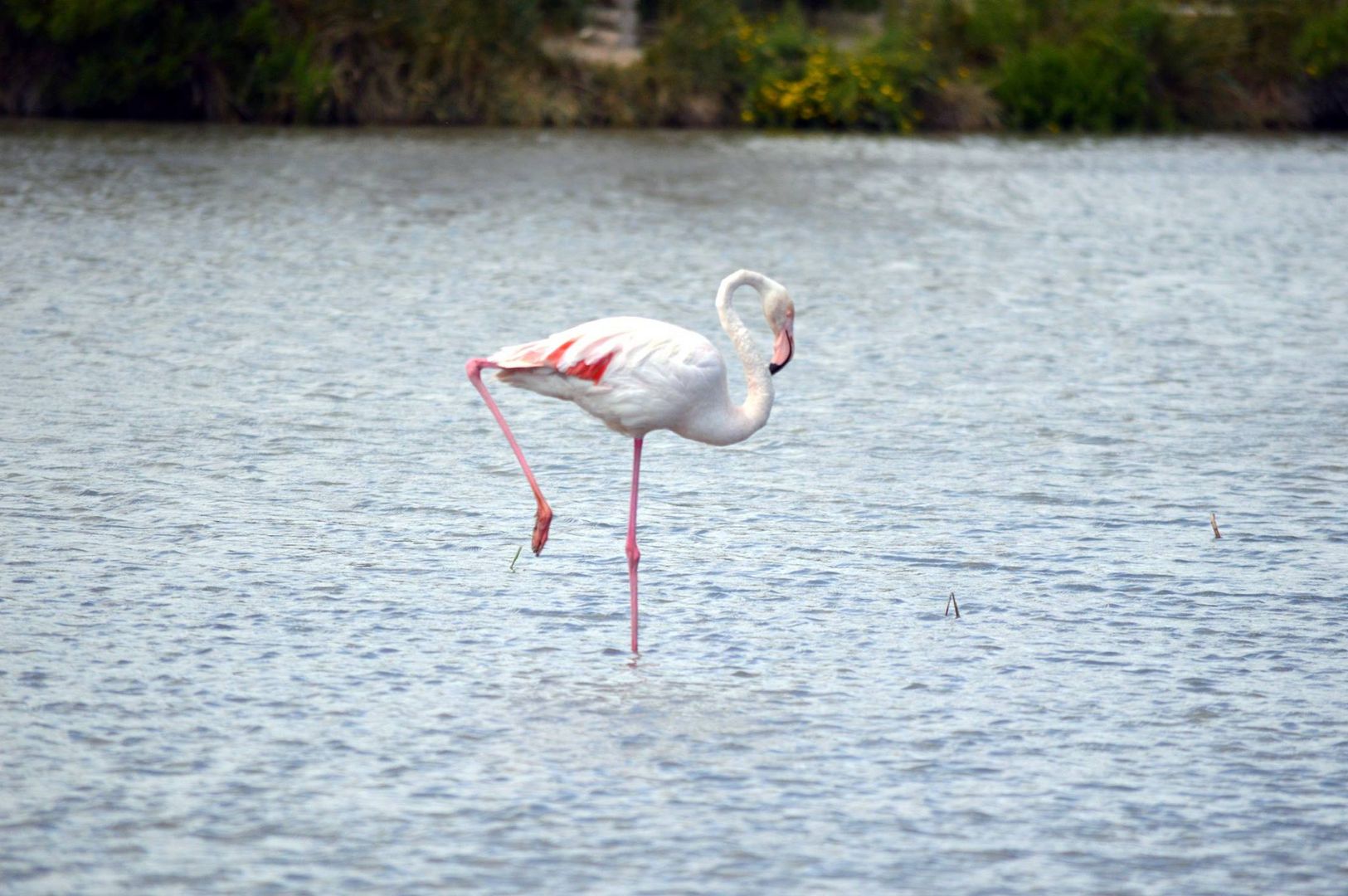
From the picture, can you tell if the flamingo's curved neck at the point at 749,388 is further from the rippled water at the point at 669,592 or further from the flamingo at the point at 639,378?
the rippled water at the point at 669,592

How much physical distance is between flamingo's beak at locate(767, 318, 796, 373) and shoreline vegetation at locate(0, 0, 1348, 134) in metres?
17.3

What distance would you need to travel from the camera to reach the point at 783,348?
214 inches

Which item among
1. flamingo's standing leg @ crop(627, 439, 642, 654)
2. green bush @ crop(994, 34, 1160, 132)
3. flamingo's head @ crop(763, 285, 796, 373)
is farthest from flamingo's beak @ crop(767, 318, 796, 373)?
green bush @ crop(994, 34, 1160, 132)

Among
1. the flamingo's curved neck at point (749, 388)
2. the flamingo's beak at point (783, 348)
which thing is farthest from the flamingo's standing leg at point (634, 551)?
the flamingo's beak at point (783, 348)

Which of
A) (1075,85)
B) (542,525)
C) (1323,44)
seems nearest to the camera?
(542,525)

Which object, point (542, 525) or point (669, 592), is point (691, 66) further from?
point (542, 525)

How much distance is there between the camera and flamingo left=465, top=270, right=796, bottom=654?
508 centimetres

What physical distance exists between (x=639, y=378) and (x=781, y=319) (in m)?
0.61

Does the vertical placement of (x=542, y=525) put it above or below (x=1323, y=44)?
above

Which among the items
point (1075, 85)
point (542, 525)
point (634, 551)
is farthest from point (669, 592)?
point (1075, 85)

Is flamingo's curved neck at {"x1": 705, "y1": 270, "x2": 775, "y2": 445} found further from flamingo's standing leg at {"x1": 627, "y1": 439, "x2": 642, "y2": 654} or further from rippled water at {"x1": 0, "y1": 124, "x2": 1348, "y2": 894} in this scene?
rippled water at {"x1": 0, "y1": 124, "x2": 1348, "y2": 894}

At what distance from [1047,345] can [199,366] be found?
4207 millimetres

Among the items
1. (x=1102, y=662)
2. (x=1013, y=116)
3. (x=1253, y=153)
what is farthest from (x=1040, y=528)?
(x=1013, y=116)

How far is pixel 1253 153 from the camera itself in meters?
22.4
